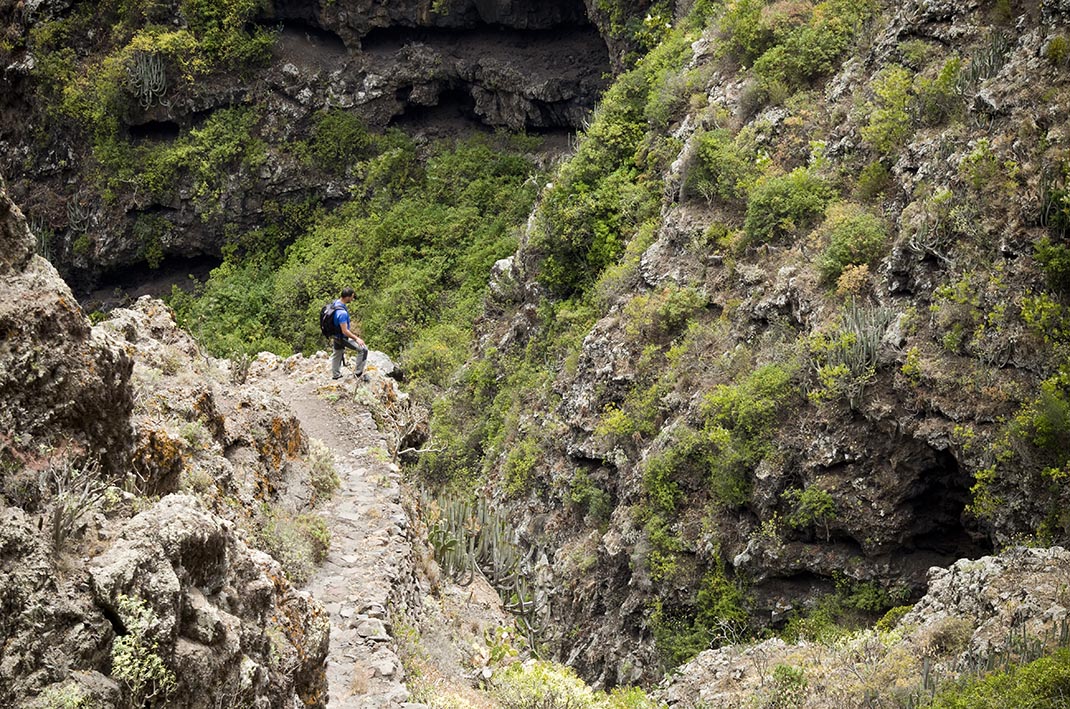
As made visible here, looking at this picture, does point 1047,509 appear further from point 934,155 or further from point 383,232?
point 383,232

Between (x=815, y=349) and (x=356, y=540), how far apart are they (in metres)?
5.64

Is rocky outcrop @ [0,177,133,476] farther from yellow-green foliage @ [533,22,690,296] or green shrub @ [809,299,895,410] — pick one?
yellow-green foliage @ [533,22,690,296]

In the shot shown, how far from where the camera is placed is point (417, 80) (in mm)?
28875

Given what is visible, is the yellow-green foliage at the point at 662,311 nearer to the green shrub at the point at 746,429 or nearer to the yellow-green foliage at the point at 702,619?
the green shrub at the point at 746,429

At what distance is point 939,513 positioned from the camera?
1019 centimetres

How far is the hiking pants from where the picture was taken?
42.1ft

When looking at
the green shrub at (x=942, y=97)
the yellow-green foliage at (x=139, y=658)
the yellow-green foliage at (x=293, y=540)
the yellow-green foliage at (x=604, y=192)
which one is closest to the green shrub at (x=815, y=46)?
the green shrub at (x=942, y=97)

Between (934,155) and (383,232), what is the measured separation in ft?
59.2

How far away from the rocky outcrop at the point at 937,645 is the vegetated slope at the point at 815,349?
39.3 inches

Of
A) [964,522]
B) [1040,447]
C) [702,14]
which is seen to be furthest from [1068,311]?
[702,14]

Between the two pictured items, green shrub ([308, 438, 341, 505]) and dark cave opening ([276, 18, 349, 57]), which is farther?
dark cave opening ([276, 18, 349, 57])

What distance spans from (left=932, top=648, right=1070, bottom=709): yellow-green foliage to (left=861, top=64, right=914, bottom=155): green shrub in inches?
305

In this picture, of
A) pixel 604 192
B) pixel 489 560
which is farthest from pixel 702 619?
pixel 604 192

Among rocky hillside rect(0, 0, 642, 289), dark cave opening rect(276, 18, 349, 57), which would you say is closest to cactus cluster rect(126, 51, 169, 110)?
rocky hillside rect(0, 0, 642, 289)
